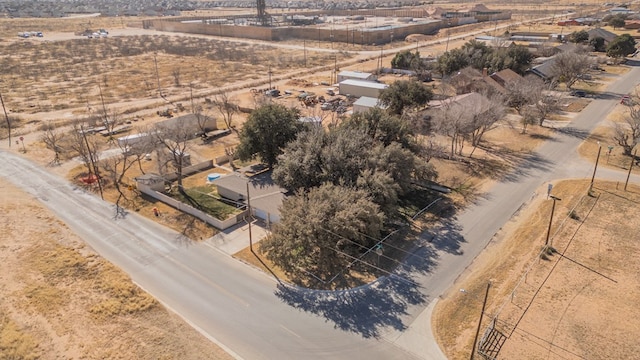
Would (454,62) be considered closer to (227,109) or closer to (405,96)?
(405,96)

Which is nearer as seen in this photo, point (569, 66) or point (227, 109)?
point (227, 109)

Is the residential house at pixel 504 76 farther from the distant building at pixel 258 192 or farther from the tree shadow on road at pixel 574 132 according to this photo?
the distant building at pixel 258 192

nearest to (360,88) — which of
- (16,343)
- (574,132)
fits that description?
(574,132)

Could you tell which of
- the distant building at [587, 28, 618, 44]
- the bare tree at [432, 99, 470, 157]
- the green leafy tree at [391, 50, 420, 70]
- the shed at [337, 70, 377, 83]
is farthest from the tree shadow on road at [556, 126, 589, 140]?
the distant building at [587, 28, 618, 44]

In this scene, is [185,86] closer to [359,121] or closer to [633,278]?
[359,121]

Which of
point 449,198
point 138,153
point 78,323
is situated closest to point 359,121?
point 449,198

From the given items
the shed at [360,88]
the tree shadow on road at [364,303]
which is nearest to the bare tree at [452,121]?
the shed at [360,88]
